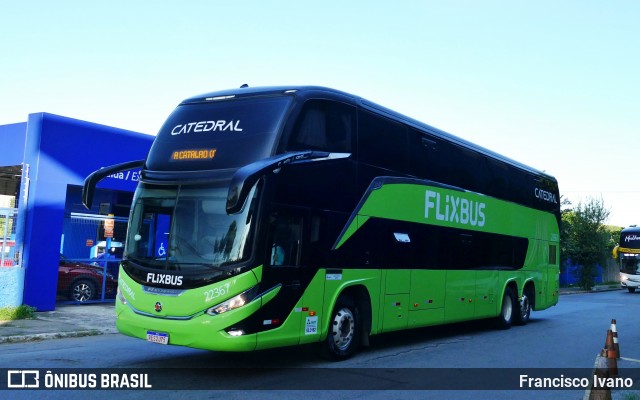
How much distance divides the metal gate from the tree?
1227 inches

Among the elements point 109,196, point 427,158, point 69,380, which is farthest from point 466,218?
point 109,196

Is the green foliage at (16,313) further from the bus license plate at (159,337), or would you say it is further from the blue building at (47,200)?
A: the bus license plate at (159,337)

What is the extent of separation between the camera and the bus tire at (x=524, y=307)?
1733 centimetres

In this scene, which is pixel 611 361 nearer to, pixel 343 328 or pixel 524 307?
pixel 343 328

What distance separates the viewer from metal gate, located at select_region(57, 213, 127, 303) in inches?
680

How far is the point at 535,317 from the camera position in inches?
803

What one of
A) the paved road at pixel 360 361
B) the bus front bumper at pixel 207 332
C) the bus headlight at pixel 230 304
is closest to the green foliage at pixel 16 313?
the paved road at pixel 360 361

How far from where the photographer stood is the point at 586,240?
42.1m

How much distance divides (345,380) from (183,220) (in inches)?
126

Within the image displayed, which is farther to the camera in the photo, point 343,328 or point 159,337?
point 343,328

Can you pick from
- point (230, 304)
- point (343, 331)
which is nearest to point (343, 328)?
point (343, 331)

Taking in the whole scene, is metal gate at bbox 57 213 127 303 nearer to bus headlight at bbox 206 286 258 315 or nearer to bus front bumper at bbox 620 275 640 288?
bus headlight at bbox 206 286 258 315

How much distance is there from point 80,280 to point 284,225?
10.6 m

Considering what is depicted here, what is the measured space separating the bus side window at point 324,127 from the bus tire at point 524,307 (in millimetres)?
9330
